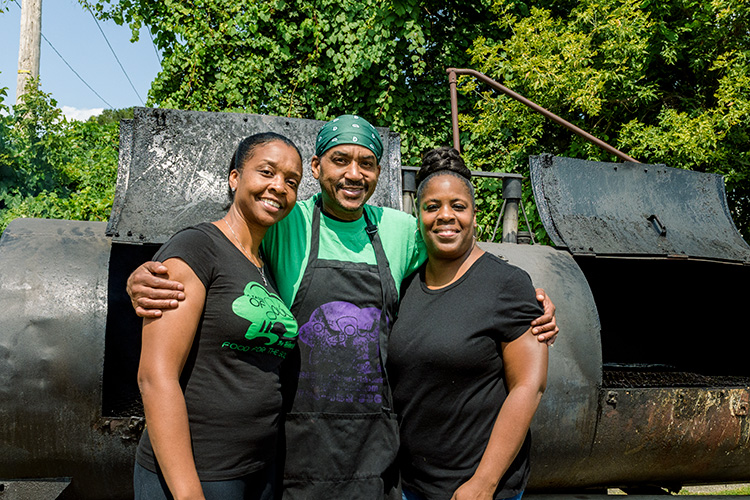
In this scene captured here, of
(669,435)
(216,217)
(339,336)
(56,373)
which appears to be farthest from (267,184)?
(669,435)

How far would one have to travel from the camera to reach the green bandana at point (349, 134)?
1.99 meters

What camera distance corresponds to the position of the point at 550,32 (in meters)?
6.96

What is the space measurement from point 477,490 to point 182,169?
216cm

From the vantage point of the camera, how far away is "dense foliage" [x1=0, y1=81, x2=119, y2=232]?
7.39 metres

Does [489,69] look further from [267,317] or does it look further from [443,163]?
[267,317]

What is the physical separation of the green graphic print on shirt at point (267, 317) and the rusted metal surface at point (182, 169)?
118cm

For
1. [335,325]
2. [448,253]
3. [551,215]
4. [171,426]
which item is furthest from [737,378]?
[171,426]

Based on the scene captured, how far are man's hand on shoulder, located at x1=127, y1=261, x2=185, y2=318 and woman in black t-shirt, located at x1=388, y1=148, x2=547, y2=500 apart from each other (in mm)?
757

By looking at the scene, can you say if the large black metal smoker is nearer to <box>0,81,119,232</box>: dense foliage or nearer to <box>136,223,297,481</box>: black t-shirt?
<box>136,223,297,481</box>: black t-shirt

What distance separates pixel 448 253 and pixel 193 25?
7246mm

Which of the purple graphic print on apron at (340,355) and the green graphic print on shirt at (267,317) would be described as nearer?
the green graphic print on shirt at (267,317)

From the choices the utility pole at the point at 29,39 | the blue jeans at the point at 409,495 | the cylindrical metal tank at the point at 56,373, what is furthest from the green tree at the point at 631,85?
the utility pole at the point at 29,39

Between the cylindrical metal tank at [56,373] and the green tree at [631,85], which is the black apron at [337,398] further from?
the green tree at [631,85]

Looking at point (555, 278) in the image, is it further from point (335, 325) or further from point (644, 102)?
point (644, 102)
